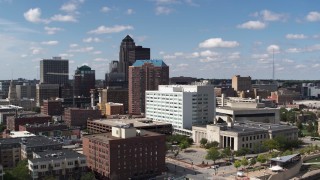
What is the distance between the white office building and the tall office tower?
2890cm

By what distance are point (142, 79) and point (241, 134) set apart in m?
68.7

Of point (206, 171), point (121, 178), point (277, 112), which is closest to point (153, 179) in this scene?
point (121, 178)

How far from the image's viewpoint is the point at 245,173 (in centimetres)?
7025

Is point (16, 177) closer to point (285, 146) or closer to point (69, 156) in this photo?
point (69, 156)

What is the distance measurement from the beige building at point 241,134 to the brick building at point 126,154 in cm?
2635

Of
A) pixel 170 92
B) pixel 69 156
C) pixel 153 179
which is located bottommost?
pixel 153 179

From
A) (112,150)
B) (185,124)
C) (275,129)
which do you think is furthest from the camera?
(185,124)

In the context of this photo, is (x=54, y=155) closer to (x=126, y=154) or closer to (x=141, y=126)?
(x=126, y=154)

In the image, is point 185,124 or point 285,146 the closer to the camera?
point 285,146

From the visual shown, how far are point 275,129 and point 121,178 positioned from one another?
4699 cm

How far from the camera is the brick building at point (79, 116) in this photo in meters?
137

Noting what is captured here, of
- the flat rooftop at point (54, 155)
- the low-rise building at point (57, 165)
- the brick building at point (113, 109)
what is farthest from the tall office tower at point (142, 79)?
the low-rise building at point (57, 165)

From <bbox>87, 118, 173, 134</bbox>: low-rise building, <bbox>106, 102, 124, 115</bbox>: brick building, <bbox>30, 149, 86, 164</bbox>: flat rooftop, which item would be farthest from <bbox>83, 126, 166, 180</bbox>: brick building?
<bbox>106, 102, 124, 115</bbox>: brick building

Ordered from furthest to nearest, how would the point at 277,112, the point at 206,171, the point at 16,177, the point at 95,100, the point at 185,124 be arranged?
the point at 95,100 < the point at 277,112 < the point at 185,124 < the point at 206,171 < the point at 16,177
